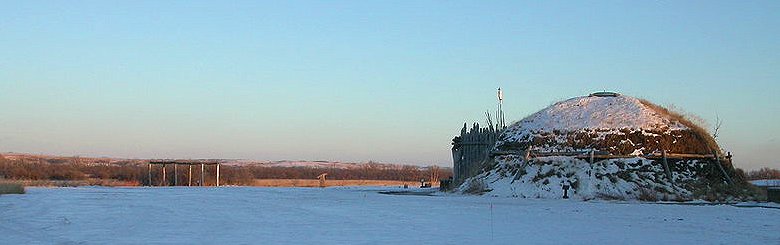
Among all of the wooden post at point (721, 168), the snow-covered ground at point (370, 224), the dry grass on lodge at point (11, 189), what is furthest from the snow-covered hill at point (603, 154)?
the dry grass on lodge at point (11, 189)

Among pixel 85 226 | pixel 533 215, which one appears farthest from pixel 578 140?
pixel 85 226

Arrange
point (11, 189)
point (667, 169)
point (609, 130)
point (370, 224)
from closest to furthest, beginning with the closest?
point (370, 224) → point (11, 189) → point (667, 169) → point (609, 130)

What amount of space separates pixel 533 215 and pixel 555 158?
14516 millimetres

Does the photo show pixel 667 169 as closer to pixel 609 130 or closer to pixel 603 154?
pixel 603 154

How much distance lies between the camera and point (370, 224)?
60.8 feet

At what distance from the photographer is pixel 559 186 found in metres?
34.0

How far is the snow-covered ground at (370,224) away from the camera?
50.7 feet

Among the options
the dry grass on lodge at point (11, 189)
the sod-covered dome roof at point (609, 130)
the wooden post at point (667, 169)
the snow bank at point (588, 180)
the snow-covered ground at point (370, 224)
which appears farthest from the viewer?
the sod-covered dome roof at point (609, 130)

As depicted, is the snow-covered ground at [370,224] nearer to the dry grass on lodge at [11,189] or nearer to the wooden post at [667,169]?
the dry grass on lodge at [11,189]

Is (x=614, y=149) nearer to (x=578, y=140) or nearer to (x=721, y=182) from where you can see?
(x=578, y=140)

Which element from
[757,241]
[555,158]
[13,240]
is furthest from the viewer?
[555,158]

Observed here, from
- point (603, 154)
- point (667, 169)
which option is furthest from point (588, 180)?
point (667, 169)

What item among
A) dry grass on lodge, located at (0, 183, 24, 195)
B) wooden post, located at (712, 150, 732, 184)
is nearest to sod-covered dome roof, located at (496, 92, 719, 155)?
wooden post, located at (712, 150, 732, 184)

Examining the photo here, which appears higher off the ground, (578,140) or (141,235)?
(578,140)
